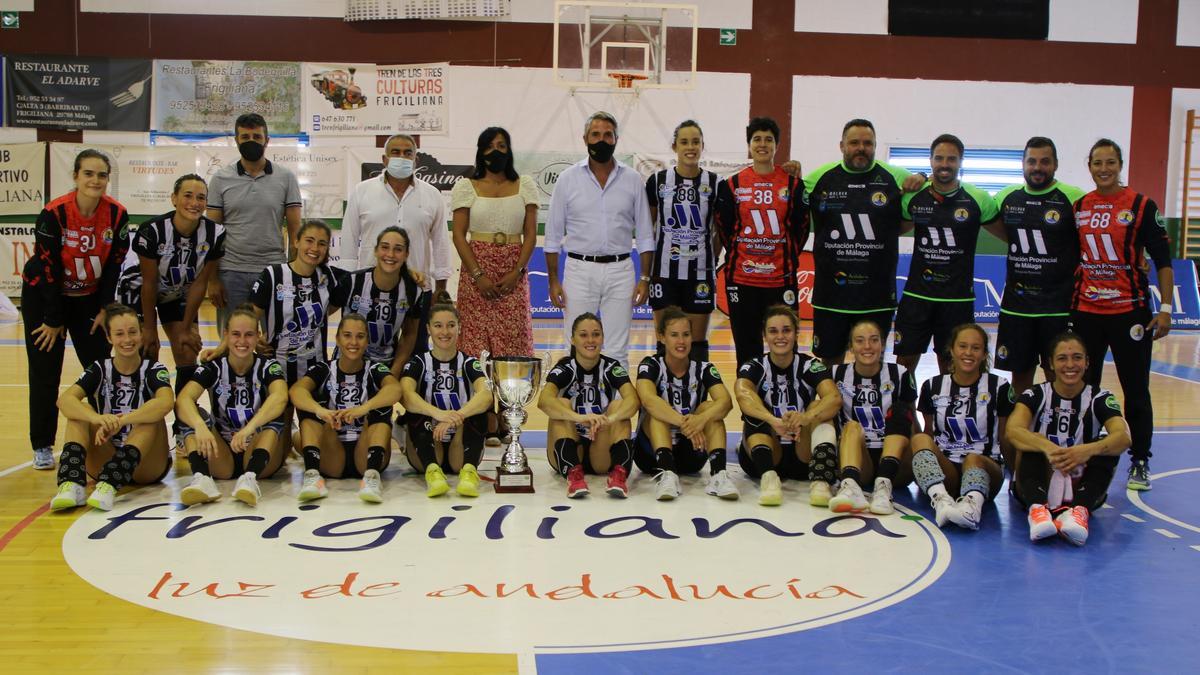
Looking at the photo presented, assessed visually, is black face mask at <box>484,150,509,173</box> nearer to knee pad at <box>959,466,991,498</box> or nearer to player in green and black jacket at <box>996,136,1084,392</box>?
player in green and black jacket at <box>996,136,1084,392</box>

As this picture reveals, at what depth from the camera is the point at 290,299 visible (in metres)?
5.56

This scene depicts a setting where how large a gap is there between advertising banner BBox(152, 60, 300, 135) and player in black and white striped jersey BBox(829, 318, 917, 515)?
11.8 meters

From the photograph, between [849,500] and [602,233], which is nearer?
[849,500]

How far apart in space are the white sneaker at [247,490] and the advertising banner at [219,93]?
11232 mm

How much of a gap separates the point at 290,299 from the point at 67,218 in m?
1.24

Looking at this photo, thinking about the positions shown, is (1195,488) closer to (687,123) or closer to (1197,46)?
(687,123)

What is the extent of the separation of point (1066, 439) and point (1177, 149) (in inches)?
534

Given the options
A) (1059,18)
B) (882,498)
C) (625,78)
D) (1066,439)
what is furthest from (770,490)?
(1059,18)

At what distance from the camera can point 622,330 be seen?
6.14m

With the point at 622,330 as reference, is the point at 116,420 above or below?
below

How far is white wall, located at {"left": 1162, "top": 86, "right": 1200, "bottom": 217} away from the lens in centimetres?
1595

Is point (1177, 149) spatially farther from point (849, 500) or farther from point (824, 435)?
point (849, 500)

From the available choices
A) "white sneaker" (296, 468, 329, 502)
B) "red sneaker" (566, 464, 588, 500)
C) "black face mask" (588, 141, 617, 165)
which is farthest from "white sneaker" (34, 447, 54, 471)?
"black face mask" (588, 141, 617, 165)

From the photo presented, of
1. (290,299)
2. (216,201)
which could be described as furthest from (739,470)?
(216,201)
